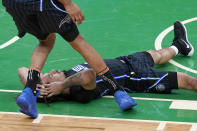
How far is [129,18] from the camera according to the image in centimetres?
854

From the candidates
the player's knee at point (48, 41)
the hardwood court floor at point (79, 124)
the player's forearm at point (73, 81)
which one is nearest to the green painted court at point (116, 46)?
the hardwood court floor at point (79, 124)

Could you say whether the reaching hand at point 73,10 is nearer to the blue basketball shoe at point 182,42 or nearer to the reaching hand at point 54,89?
the reaching hand at point 54,89

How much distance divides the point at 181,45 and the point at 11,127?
110 inches

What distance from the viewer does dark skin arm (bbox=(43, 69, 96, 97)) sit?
552cm

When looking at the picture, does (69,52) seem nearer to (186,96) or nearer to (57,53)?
(57,53)

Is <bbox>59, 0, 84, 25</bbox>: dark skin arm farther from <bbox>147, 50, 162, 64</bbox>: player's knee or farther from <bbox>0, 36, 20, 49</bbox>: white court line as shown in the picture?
<bbox>0, 36, 20, 49</bbox>: white court line

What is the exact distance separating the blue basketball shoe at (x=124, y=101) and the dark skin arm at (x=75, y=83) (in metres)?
0.30

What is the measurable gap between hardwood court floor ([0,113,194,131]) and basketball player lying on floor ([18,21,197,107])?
0.37 m

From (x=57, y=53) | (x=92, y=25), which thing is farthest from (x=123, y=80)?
(x=92, y=25)

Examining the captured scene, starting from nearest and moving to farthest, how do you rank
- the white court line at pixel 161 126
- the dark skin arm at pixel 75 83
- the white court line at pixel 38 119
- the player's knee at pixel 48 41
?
the white court line at pixel 161 126 → the white court line at pixel 38 119 → the dark skin arm at pixel 75 83 → the player's knee at pixel 48 41

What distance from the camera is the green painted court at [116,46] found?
18.2ft

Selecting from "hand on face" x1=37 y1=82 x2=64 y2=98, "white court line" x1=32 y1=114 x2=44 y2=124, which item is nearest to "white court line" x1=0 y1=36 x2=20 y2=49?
"hand on face" x1=37 y1=82 x2=64 y2=98

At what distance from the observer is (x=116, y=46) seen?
7422 mm

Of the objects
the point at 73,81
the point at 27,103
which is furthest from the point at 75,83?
the point at 27,103
